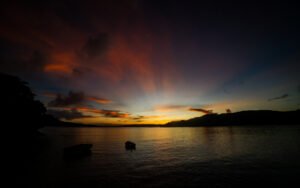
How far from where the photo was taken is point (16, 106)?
58.2 meters

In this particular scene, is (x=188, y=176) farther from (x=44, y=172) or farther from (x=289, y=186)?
(x=44, y=172)

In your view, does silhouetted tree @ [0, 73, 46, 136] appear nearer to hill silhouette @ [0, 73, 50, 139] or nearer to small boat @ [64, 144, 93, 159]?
hill silhouette @ [0, 73, 50, 139]

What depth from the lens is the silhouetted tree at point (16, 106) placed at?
2138 inches

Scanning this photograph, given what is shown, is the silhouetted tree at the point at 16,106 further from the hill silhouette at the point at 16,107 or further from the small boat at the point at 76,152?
the small boat at the point at 76,152

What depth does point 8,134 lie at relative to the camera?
186 ft

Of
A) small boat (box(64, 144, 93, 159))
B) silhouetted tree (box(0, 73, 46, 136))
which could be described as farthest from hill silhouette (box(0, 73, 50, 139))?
small boat (box(64, 144, 93, 159))

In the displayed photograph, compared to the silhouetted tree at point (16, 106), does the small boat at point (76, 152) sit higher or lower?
lower

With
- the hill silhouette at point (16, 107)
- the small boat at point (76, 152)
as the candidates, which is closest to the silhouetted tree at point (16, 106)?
the hill silhouette at point (16, 107)

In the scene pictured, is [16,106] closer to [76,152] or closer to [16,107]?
[16,107]

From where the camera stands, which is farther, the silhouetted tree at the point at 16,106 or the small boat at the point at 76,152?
the silhouetted tree at the point at 16,106

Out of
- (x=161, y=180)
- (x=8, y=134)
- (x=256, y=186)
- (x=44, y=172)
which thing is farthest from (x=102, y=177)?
(x=8, y=134)

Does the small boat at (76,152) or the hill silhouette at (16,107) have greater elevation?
the hill silhouette at (16,107)

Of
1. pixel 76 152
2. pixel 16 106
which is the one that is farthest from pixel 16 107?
pixel 76 152

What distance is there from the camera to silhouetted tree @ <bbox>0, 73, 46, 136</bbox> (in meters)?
54.3
